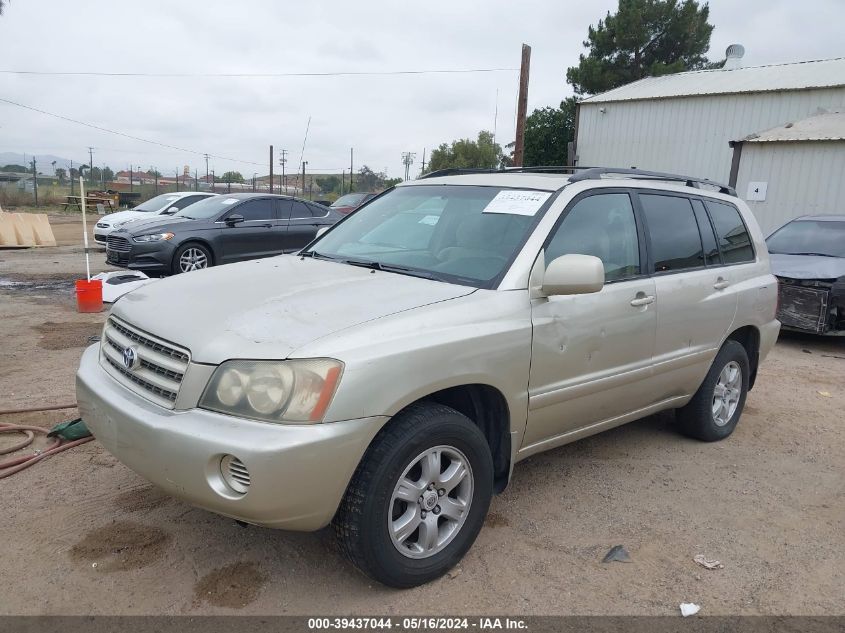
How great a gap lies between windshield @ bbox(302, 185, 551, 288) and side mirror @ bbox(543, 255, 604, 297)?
0.74 ft

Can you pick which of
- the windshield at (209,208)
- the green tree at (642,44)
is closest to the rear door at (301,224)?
the windshield at (209,208)

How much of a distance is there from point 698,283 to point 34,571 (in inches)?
150

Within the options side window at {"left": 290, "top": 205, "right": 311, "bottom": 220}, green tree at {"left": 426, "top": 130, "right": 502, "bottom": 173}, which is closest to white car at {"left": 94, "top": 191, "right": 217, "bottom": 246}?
side window at {"left": 290, "top": 205, "right": 311, "bottom": 220}

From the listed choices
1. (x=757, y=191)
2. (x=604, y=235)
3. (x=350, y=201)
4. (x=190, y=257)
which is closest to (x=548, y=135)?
(x=350, y=201)

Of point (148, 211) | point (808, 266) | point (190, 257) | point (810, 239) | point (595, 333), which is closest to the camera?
point (595, 333)

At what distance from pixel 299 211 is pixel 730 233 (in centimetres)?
844

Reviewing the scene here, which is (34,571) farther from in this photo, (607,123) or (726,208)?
(607,123)

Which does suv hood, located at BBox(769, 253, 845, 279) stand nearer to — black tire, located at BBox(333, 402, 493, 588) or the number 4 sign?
black tire, located at BBox(333, 402, 493, 588)

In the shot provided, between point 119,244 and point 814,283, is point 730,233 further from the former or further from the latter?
point 119,244

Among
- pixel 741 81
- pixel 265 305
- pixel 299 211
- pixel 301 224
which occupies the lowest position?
pixel 301 224

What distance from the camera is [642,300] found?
3.55 meters

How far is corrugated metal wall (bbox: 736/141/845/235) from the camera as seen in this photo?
13.7 metres

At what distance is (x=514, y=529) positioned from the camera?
3.24m

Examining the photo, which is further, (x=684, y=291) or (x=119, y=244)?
(x=119, y=244)
